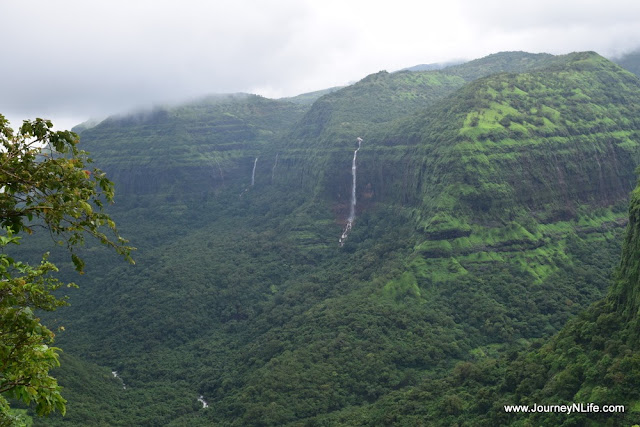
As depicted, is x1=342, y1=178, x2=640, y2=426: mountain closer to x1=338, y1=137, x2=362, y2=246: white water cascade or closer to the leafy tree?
the leafy tree

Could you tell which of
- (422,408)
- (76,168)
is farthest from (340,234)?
(76,168)

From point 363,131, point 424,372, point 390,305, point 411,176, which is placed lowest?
point 424,372

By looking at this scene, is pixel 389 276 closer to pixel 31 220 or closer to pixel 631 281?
pixel 631 281

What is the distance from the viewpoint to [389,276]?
106 meters

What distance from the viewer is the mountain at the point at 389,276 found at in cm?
8300

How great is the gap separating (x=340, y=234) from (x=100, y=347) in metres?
64.8

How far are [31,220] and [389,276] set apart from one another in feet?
314

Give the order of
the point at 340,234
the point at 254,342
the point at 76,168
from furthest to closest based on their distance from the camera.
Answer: the point at 340,234, the point at 254,342, the point at 76,168

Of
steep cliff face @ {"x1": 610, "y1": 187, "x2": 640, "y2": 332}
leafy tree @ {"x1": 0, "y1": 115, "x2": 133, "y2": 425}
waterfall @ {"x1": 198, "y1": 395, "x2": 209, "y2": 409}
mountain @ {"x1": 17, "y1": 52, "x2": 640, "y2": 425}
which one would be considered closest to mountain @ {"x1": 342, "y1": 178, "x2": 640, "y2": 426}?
steep cliff face @ {"x1": 610, "y1": 187, "x2": 640, "y2": 332}

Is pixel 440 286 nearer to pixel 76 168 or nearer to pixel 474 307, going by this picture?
pixel 474 307

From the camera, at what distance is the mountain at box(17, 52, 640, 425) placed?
83.0 metres

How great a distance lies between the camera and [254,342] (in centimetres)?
11025

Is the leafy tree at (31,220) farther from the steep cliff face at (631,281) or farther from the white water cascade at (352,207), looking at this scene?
the white water cascade at (352,207)

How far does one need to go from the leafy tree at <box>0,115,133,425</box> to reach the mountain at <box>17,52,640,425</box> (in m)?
52.5
